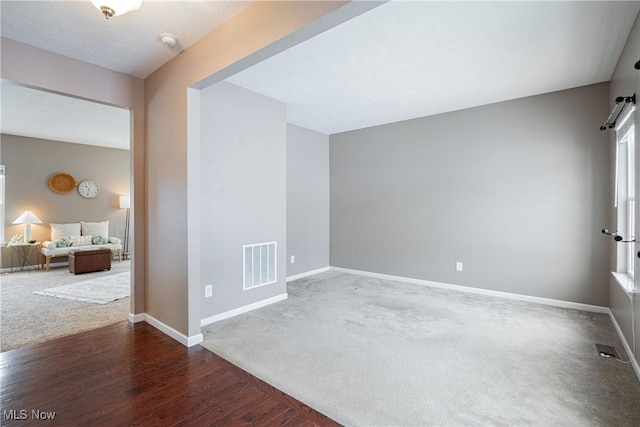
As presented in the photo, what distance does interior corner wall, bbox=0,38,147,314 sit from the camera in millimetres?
2412

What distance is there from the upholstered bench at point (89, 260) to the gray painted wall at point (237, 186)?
4.02 metres

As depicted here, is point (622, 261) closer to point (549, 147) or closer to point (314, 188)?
point (549, 147)

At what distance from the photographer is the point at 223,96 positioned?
10.7 feet

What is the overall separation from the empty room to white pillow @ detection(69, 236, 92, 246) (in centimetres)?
432

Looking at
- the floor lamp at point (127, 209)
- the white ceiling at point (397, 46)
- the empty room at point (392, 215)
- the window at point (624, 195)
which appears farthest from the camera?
the floor lamp at point (127, 209)

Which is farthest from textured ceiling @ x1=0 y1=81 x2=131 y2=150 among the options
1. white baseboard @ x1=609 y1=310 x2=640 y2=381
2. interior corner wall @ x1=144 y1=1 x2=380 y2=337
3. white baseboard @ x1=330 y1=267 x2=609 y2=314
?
white baseboard @ x1=609 y1=310 x2=640 y2=381

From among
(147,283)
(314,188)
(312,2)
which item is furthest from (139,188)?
(314,188)

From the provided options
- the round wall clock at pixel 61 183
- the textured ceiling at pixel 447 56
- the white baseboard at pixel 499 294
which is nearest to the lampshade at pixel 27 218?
the round wall clock at pixel 61 183

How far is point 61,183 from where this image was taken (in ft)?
20.9

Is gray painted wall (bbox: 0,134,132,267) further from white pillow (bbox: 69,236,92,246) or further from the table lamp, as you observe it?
white pillow (bbox: 69,236,92,246)

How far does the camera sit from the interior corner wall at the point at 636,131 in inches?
83.9

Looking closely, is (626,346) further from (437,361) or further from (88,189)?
(88,189)

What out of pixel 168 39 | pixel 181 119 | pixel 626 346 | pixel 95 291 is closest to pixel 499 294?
pixel 626 346

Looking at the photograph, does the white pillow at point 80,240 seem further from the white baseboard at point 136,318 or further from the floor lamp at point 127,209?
the white baseboard at point 136,318
